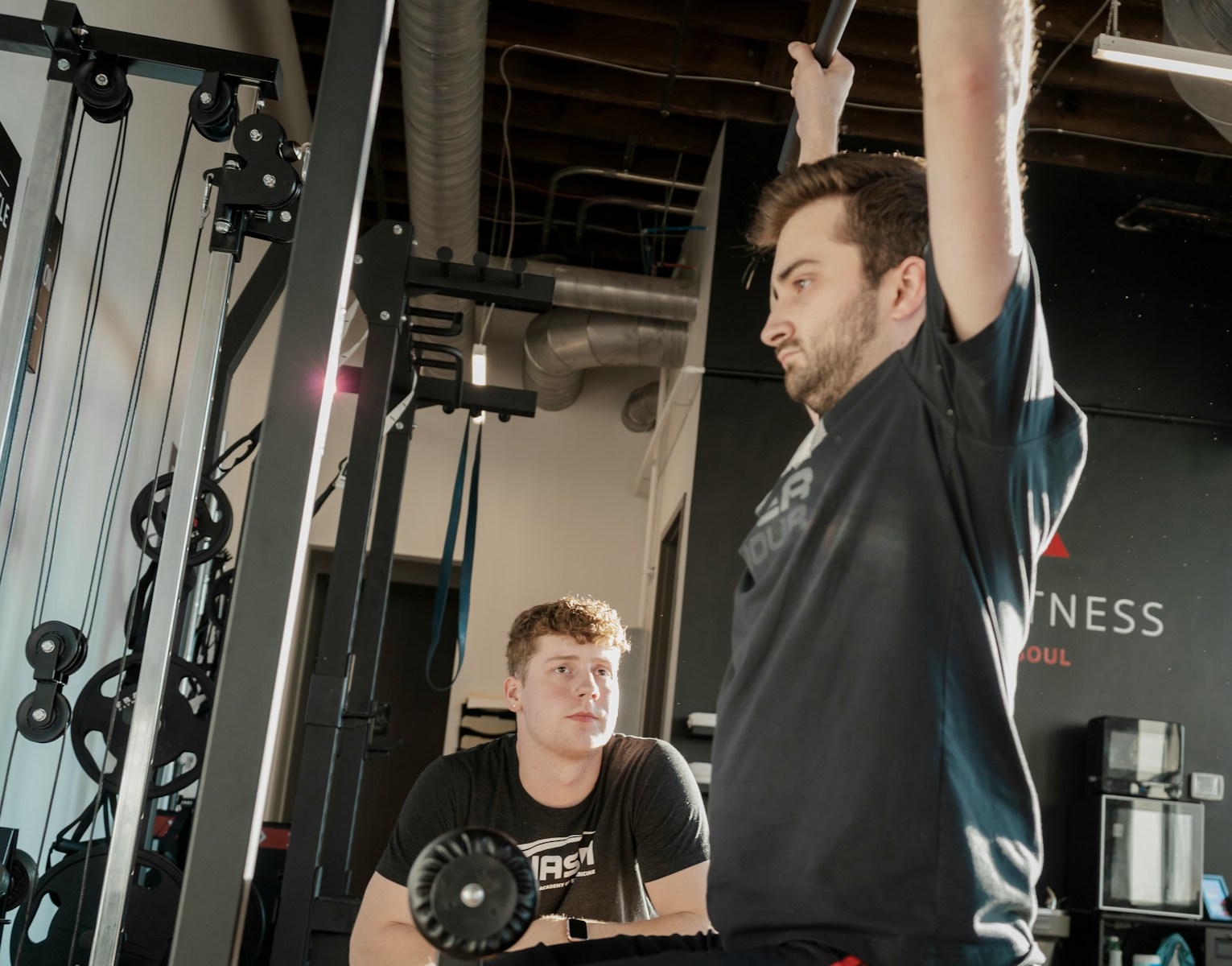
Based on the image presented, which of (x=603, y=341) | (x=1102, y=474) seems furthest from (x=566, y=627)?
(x=603, y=341)

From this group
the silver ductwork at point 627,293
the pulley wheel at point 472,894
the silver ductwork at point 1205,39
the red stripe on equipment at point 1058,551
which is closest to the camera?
the pulley wheel at point 472,894

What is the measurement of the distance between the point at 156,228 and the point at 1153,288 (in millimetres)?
4748

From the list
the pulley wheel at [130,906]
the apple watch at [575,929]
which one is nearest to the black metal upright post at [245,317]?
the pulley wheel at [130,906]

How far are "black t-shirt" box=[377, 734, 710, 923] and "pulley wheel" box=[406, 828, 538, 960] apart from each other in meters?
1.36

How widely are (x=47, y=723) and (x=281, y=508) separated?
1.51 metres

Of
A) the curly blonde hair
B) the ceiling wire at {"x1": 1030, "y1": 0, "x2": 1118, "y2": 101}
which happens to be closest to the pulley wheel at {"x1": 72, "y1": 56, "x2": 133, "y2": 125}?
the curly blonde hair

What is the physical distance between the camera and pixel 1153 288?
6.04 metres

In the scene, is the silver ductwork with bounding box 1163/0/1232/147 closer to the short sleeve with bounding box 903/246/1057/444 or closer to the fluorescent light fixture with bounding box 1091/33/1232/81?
the fluorescent light fixture with bounding box 1091/33/1232/81

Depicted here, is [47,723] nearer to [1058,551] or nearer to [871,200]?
[871,200]

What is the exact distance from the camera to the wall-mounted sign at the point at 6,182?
2.54 metres

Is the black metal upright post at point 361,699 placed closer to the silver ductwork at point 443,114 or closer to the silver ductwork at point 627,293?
the silver ductwork at point 443,114

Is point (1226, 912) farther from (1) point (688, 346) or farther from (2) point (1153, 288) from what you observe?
(1) point (688, 346)

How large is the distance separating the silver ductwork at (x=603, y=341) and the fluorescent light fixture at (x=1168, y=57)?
320 cm

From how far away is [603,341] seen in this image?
6.87m
